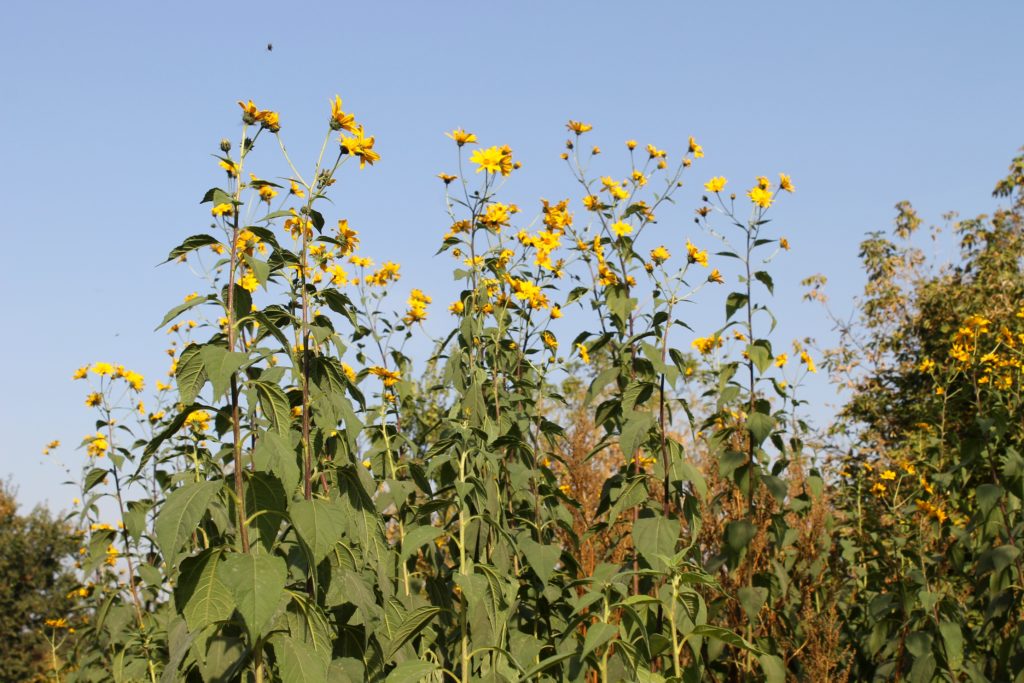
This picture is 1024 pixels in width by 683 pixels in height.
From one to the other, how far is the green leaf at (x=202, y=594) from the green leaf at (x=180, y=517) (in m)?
0.05

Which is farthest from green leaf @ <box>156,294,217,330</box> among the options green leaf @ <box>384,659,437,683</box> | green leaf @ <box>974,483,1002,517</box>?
green leaf @ <box>974,483,1002,517</box>

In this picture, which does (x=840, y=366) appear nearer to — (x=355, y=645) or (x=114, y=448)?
(x=114, y=448)

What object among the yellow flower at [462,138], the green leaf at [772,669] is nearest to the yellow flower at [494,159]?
the yellow flower at [462,138]

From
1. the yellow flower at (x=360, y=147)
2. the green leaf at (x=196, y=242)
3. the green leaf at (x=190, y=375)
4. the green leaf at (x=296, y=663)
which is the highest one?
the yellow flower at (x=360, y=147)

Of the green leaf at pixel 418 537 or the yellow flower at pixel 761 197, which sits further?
the yellow flower at pixel 761 197

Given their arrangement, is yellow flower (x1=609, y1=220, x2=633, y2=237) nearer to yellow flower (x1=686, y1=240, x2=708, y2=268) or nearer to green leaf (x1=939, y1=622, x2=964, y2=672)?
yellow flower (x1=686, y1=240, x2=708, y2=268)

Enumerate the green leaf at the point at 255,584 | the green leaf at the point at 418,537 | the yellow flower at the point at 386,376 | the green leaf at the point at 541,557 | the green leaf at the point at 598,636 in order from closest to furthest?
1. the green leaf at the point at 255,584
2. the green leaf at the point at 598,636
3. the green leaf at the point at 418,537
4. the green leaf at the point at 541,557
5. the yellow flower at the point at 386,376

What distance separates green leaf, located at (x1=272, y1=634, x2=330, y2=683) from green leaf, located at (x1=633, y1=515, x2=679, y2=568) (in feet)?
4.66

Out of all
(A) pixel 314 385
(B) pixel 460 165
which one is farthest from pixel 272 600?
(B) pixel 460 165

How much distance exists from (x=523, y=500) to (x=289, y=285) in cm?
139

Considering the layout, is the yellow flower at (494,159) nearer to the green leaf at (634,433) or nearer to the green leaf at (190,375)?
the green leaf at (634,433)

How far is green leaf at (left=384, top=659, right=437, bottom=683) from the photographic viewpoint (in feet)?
7.93

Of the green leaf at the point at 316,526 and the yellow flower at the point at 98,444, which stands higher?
the yellow flower at the point at 98,444

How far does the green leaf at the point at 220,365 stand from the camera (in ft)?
6.33
